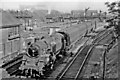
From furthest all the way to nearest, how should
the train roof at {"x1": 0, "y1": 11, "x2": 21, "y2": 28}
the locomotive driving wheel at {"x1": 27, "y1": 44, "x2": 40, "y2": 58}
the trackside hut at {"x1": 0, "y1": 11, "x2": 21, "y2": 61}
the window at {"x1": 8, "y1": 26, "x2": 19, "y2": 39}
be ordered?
the window at {"x1": 8, "y1": 26, "x2": 19, "y2": 39} < the train roof at {"x1": 0, "y1": 11, "x2": 21, "y2": 28} < the trackside hut at {"x1": 0, "y1": 11, "x2": 21, "y2": 61} < the locomotive driving wheel at {"x1": 27, "y1": 44, "x2": 40, "y2": 58}

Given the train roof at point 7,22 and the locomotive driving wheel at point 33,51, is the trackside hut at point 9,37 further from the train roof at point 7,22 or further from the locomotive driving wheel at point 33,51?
the locomotive driving wheel at point 33,51

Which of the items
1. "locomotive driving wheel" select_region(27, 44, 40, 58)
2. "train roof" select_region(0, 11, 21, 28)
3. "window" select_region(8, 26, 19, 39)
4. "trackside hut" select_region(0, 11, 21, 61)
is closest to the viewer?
"locomotive driving wheel" select_region(27, 44, 40, 58)

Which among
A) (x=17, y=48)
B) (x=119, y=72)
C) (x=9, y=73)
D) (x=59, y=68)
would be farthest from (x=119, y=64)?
(x=17, y=48)

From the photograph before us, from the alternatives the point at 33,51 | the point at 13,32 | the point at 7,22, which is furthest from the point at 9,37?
the point at 33,51

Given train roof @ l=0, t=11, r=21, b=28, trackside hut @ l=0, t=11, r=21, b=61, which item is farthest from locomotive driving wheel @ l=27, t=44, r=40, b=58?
train roof @ l=0, t=11, r=21, b=28

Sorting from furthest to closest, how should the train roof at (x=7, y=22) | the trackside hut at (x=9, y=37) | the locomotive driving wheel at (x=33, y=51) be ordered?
the train roof at (x=7, y=22), the trackside hut at (x=9, y=37), the locomotive driving wheel at (x=33, y=51)

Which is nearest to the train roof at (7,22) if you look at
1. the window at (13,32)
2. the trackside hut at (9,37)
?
the trackside hut at (9,37)

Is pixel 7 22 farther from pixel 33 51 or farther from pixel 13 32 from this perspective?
pixel 33 51

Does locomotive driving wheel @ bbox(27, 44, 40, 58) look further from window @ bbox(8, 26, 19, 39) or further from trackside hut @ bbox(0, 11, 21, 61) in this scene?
window @ bbox(8, 26, 19, 39)

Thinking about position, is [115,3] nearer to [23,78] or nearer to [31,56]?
[31,56]
